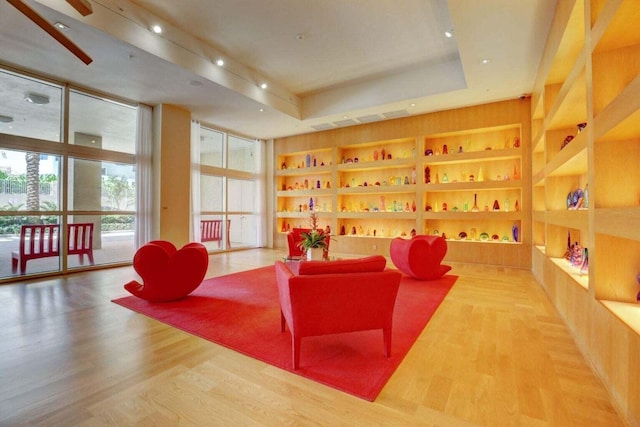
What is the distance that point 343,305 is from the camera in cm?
235

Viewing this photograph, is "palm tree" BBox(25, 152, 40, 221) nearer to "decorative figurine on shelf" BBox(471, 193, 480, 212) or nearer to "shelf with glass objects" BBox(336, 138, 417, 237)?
"shelf with glass objects" BBox(336, 138, 417, 237)

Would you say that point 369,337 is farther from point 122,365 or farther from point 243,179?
point 243,179

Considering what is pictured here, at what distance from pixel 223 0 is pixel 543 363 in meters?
5.31

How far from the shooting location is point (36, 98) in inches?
209

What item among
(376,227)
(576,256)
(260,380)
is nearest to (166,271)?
(260,380)

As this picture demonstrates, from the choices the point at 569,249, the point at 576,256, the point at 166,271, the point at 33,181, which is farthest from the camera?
the point at 33,181

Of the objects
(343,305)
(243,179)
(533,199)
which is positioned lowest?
(343,305)

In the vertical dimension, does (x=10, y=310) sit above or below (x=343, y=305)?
below

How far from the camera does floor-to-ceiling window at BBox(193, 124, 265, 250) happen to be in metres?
8.09

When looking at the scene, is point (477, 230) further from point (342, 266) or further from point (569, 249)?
point (342, 266)

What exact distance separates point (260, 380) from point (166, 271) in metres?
2.24

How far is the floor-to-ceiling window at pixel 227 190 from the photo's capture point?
8086mm

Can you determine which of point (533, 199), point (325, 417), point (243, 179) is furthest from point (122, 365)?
point (243, 179)

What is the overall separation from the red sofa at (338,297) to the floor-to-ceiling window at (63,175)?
5329 millimetres
